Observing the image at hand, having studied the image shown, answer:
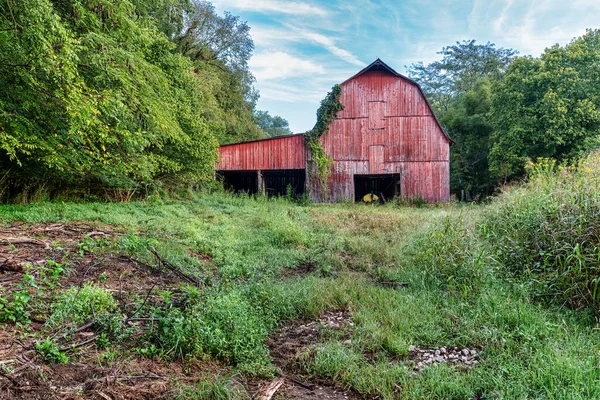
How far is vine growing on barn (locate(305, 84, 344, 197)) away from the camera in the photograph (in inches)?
691

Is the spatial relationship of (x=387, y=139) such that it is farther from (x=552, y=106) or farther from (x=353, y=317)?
(x=353, y=317)

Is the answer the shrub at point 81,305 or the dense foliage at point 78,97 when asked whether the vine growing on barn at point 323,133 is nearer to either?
the dense foliage at point 78,97

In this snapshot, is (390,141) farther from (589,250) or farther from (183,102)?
(589,250)

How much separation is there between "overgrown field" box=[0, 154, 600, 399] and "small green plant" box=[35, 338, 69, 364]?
0.03 feet

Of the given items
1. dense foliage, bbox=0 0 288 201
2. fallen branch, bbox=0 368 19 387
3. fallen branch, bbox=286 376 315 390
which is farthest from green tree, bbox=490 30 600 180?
fallen branch, bbox=0 368 19 387

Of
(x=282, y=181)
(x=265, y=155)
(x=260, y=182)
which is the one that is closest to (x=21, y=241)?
(x=265, y=155)

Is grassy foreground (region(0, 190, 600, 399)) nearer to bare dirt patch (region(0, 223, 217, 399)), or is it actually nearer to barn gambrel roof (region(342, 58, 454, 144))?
bare dirt patch (region(0, 223, 217, 399))

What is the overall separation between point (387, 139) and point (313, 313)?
14.8 m

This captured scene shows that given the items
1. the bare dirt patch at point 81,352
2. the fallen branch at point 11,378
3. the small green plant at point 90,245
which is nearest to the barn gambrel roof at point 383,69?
the small green plant at point 90,245

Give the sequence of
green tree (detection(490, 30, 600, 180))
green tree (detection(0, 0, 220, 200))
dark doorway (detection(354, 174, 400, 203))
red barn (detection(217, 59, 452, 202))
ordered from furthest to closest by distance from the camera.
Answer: dark doorway (detection(354, 174, 400, 203)) → green tree (detection(490, 30, 600, 180)) → red barn (detection(217, 59, 452, 202)) → green tree (detection(0, 0, 220, 200))

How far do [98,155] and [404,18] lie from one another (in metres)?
11.7

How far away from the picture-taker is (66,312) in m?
2.97

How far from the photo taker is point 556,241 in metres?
4.45

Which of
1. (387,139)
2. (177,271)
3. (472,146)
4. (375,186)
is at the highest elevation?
(472,146)
